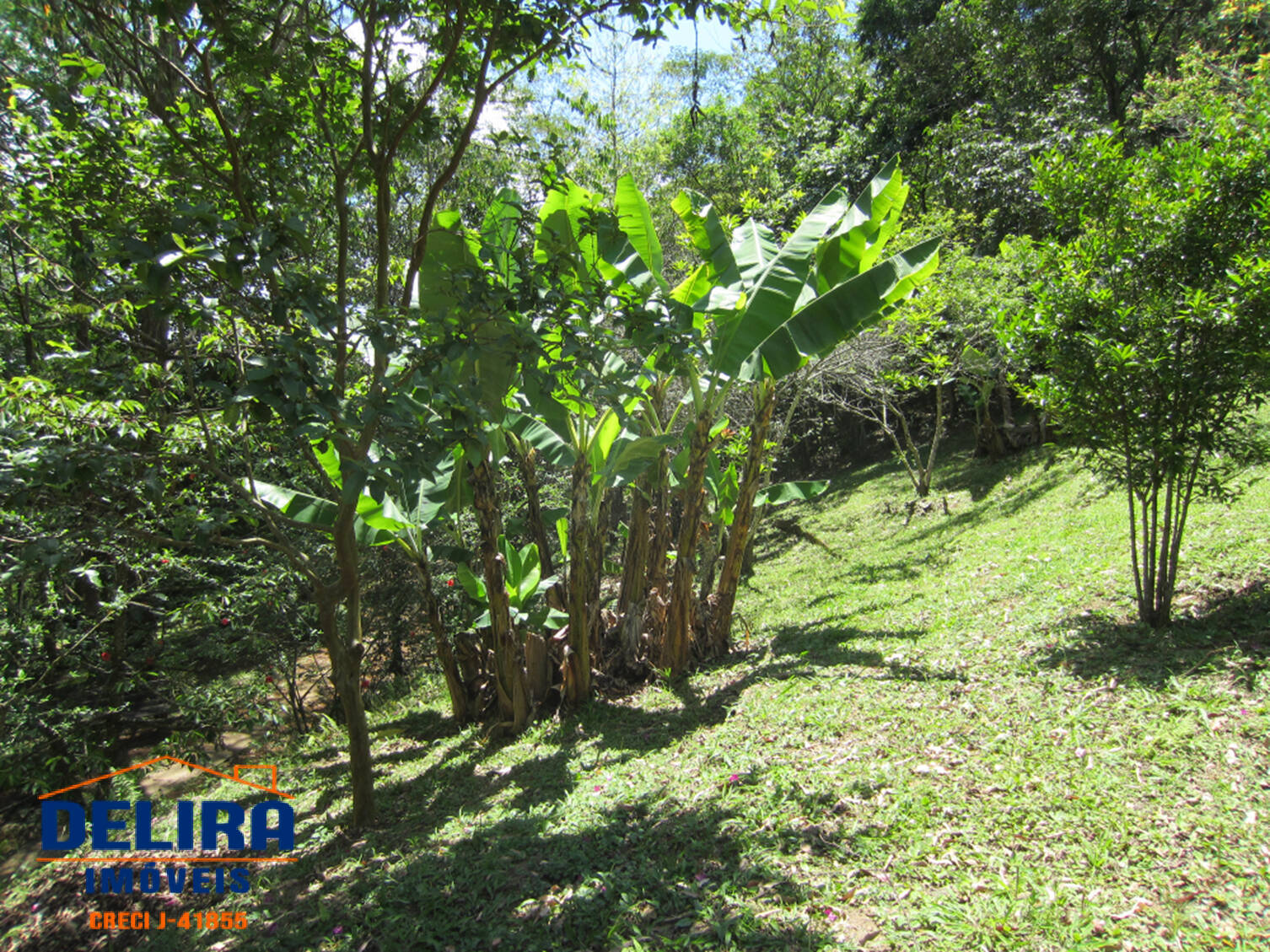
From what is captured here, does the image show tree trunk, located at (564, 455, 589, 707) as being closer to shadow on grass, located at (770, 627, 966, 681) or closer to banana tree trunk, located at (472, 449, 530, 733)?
banana tree trunk, located at (472, 449, 530, 733)

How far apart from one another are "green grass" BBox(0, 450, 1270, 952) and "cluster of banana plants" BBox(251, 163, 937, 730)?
75cm

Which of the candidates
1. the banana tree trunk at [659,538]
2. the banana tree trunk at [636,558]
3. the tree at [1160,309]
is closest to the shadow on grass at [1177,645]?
the tree at [1160,309]

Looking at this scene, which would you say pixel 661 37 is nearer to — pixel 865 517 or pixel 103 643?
pixel 103 643

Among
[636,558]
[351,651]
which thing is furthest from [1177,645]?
[351,651]

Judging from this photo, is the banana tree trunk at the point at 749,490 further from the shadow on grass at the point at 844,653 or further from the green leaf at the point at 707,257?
the green leaf at the point at 707,257

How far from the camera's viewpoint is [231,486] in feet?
11.8

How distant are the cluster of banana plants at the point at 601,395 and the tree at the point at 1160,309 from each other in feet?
3.62

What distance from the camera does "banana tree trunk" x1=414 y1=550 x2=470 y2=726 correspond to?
675cm

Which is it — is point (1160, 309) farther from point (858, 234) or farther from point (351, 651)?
point (351, 651)

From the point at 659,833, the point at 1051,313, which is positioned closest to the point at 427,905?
the point at 659,833

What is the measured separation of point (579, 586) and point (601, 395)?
3.39m

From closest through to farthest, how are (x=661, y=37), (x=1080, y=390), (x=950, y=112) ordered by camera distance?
1. (x=661, y=37)
2. (x=1080, y=390)
3. (x=950, y=112)

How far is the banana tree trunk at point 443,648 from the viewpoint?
6.75 metres

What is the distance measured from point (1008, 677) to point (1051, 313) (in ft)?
8.70
